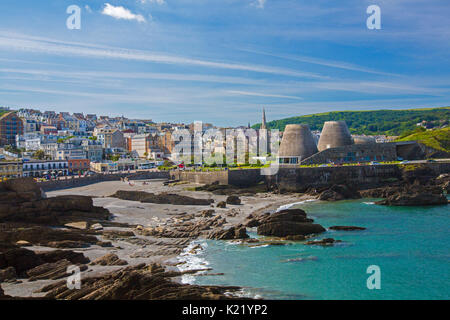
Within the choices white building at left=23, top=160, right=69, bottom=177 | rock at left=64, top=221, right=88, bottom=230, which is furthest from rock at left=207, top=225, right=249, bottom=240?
white building at left=23, top=160, right=69, bottom=177

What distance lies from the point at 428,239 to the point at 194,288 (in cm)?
1603

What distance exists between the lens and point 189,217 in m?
29.4

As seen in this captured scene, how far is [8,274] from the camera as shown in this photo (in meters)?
14.8

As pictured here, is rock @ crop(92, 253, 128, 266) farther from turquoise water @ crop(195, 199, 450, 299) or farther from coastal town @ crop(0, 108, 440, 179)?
coastal town @ crop(0, 108, 440, 179)

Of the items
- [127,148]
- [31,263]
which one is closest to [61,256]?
[31,263]

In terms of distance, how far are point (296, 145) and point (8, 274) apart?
4391cm

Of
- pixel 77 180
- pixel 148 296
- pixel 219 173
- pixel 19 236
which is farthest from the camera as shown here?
pixel 77 180

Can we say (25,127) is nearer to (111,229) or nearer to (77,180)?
(77,180)

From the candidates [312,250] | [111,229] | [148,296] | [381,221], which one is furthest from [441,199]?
[148,296]

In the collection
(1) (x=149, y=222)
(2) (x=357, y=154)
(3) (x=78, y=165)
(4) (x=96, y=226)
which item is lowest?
(1) (x=149, y=222)

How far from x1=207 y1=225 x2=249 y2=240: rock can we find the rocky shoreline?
59 mm

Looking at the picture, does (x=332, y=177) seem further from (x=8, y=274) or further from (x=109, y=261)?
(x=8, y=274)

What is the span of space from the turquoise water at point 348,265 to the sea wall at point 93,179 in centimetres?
3631

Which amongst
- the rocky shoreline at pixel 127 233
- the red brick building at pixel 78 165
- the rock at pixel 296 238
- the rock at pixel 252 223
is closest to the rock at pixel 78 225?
the rocky shoreline at pixel 127 233
